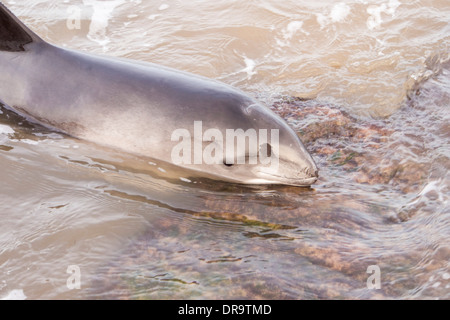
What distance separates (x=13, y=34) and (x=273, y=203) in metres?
3.71

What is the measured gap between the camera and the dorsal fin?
573cm

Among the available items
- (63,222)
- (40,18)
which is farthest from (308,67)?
(40,18)

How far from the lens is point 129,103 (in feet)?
18.4

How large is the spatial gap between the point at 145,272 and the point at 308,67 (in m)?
5.03

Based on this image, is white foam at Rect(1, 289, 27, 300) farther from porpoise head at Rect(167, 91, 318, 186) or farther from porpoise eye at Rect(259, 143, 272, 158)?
porpoise eye at Rect(259, 143, 272, 158)

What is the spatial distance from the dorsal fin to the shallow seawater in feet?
2.78

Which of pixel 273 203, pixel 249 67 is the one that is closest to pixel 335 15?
pixel 249 67

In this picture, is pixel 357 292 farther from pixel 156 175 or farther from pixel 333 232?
pixel 156 175

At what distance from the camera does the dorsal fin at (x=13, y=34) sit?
226 inches

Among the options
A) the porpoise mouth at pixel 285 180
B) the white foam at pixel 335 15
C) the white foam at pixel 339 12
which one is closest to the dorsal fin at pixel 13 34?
the porpoise mouth at pixel 285 180

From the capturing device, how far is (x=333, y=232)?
444 cm

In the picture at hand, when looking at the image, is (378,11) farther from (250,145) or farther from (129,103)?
(129,103)

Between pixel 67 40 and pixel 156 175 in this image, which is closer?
pixel 156 175
